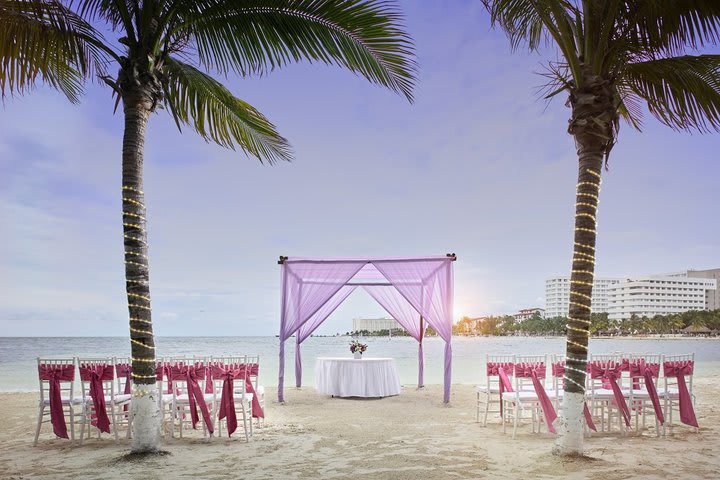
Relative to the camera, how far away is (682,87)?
6.26 meters

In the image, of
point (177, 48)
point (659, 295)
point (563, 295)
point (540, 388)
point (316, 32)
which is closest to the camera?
point (316, 32)

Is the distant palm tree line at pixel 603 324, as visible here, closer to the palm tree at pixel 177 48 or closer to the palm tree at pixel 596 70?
the palm tree at pixel 596 70

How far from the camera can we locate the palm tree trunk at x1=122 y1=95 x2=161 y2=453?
5.89m

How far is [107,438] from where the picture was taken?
709 cm

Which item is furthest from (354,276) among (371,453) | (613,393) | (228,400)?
(371,453)

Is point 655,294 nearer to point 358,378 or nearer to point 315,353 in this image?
point 315,353

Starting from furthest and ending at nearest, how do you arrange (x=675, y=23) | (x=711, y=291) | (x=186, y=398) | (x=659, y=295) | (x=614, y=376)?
(x=711, y=291) → (x=659, y=295) → (x=614, y=376) → (x=186, y=398) → (x=675, y=23)

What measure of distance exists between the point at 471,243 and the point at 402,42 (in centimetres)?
2833

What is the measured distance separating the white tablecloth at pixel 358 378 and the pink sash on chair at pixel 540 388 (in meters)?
4.14

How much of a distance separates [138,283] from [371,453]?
296cm

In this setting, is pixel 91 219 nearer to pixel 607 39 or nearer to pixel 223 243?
pixel 223 243

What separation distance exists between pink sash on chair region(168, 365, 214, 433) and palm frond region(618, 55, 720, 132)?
5916 mm

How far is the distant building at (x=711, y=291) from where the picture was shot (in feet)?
375

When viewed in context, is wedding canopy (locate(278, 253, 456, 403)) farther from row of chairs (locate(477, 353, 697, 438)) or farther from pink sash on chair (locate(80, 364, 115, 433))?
pink sash on chair (locate(80, 364, 115, 433))
